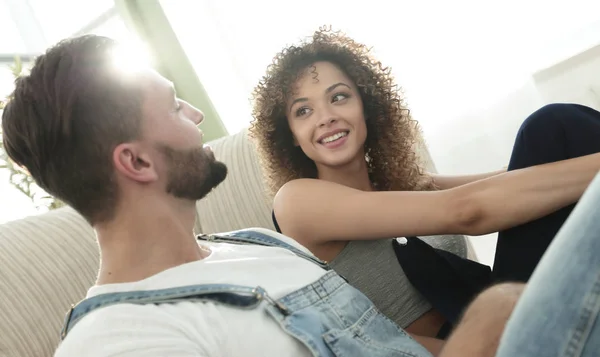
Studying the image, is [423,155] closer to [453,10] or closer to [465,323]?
[453,10]

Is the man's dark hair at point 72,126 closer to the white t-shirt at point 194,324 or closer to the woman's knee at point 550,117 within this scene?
the white t-shirt at point 194,324

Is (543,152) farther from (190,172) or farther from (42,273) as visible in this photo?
(42,273)

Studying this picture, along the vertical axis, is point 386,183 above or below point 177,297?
below

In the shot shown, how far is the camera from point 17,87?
2.60 feet

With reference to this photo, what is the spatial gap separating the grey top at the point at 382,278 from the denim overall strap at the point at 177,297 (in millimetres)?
398

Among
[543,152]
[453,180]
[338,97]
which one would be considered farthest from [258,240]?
[453,180]

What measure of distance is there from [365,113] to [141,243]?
0.74 m

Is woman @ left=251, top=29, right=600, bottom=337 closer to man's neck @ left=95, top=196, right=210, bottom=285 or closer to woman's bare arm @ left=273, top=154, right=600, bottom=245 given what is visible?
woman's bare arm @ left=273, top=154, right=600, bottom=245

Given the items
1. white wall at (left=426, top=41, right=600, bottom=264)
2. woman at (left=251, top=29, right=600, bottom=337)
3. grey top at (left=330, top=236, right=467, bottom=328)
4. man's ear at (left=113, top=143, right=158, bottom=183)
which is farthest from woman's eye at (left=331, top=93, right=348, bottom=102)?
white wall at (left=426, top=41, right=600, bottom=264)

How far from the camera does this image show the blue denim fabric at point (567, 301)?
15.6 inches

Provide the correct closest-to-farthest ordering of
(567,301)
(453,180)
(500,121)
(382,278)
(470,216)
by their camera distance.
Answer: (567,301) < (470,216) < (382,278) < (453,180) < (500,121)

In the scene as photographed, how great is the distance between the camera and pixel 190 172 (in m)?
0.85

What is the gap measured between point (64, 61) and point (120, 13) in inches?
77.6

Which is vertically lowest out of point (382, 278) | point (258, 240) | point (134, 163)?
point (382, 278)
